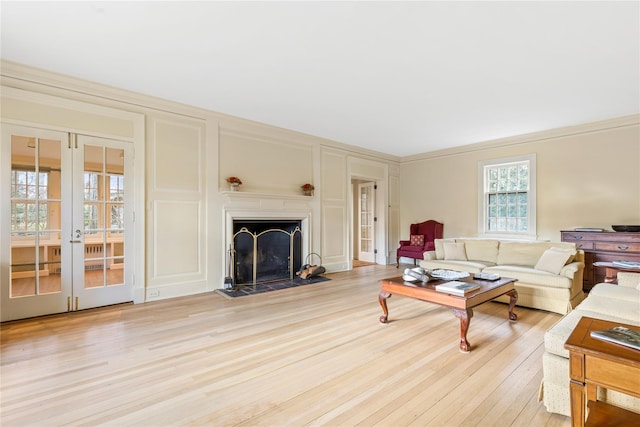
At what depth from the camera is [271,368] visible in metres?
2.18

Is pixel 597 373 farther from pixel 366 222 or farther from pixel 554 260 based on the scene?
pixel 366 222

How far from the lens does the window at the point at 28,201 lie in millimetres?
3096

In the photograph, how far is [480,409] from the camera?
172 centimetres

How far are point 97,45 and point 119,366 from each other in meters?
2.74

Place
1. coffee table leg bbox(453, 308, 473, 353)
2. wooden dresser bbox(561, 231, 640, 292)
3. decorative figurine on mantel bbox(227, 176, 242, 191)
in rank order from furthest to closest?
decorative figurine on mantel bbox(227, 176, 242, 191) < wooden dresser bbox(561, 231, 640, 292) < coffee table leg bbox(453, 308, 473, 353)

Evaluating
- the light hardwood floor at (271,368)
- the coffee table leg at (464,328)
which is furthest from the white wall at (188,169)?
the coffee table leg at (464,328)

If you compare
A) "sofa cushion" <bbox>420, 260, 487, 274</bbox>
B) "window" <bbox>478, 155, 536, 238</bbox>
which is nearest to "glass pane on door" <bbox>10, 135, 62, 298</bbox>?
"sofa cushion" <bbox>420, 260, 487, 274</bbox>

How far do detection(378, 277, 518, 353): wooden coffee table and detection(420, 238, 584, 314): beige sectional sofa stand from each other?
1.86 feet

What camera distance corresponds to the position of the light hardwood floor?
1.68 metres

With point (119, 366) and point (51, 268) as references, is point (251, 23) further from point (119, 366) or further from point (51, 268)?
point (51, 268)

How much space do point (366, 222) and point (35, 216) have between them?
235 inches

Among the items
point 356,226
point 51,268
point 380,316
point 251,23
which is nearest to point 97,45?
point 251,23

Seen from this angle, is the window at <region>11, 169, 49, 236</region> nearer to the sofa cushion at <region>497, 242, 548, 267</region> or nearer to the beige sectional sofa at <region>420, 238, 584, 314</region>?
the beige sectional sofa at <region>420, 238, 584, 314</region>

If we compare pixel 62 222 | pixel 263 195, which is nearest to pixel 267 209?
pixel 263 195
